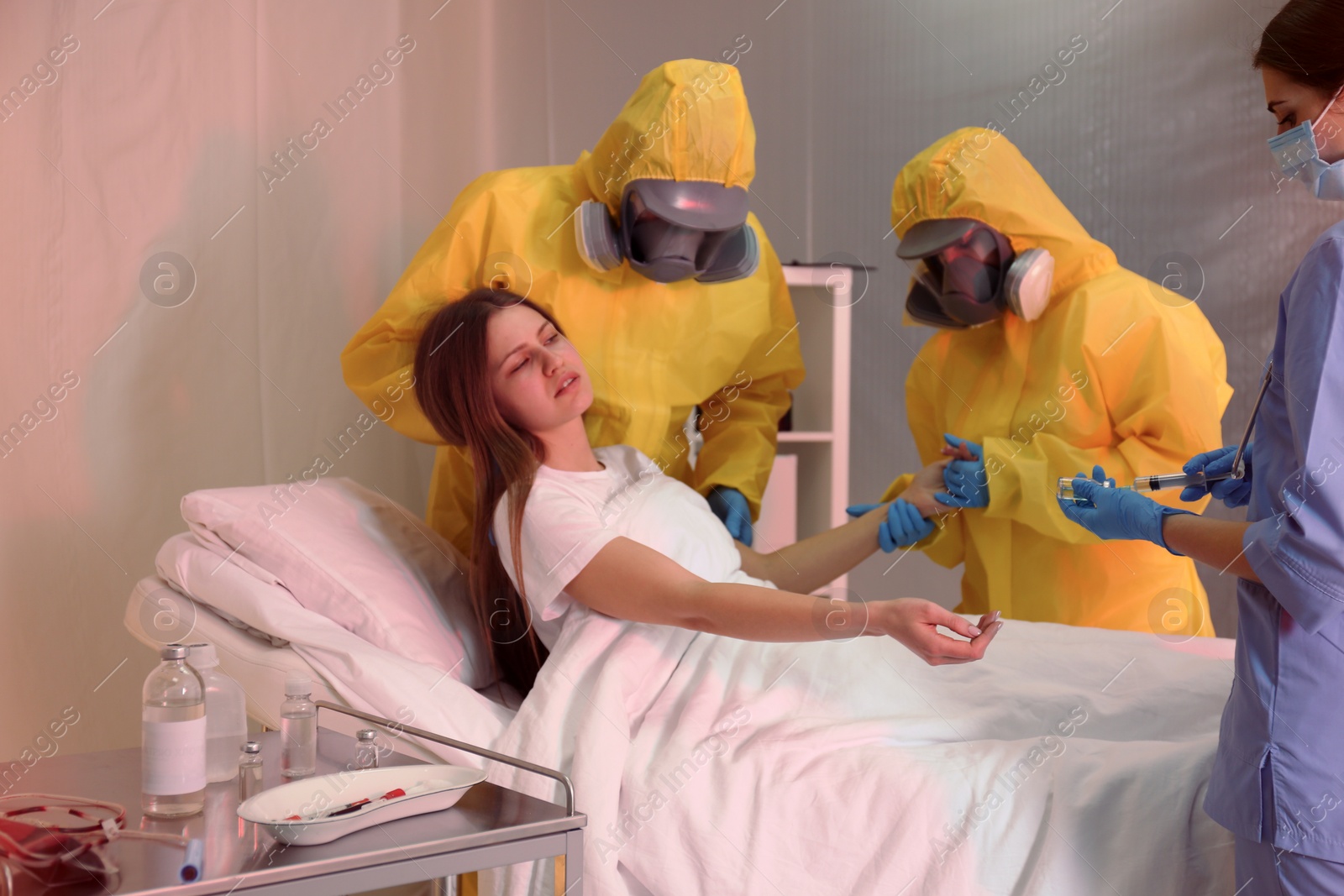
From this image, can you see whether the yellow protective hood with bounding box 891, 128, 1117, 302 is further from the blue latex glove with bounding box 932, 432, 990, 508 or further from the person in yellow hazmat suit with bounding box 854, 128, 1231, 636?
the blue latex glove with bounding box 932, 432, 990, 508

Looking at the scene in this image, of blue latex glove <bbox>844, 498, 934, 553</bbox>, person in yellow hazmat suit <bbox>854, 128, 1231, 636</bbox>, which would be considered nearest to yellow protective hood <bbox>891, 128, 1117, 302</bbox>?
person in yellow hazmat suit <bbox>854, 128, 1231, 636</bbox>

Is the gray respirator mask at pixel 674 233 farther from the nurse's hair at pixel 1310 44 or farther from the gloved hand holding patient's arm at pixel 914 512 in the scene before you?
the nurse's hair at pixel 1310 44

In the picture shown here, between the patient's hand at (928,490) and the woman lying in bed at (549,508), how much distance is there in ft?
1.21

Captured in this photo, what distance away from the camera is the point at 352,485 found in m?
1.90

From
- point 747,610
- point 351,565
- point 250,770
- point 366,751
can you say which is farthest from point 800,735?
point 351,565

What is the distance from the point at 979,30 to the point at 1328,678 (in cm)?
288

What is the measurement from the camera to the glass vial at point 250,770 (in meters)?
1.15

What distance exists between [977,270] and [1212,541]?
1078mm

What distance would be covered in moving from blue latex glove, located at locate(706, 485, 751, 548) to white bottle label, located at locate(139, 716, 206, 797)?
4.19 ft

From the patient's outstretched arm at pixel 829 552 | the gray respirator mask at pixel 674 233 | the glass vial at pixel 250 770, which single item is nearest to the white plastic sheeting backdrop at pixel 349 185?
the gray respirator mask at pixel 674 233

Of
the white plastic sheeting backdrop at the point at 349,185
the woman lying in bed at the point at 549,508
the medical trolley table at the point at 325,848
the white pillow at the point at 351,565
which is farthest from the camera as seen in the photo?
the white plastic sheeting backdrop at the point at 349,185

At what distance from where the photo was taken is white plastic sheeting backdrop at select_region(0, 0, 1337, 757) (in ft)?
5.67

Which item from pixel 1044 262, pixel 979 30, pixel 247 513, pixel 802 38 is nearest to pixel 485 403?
pixel 247 513

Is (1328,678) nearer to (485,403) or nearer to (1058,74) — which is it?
(485,403)
